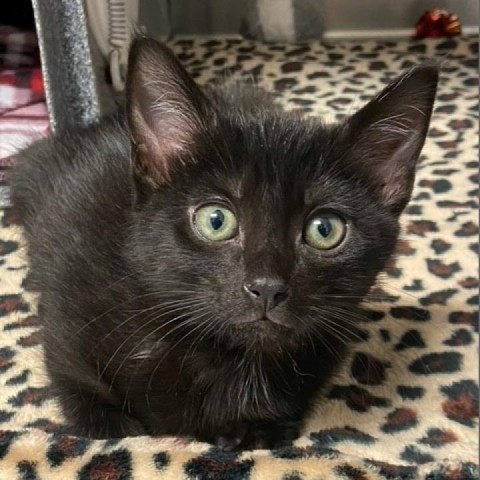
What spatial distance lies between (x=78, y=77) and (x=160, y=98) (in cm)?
81

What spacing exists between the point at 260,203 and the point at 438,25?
99.4 inches

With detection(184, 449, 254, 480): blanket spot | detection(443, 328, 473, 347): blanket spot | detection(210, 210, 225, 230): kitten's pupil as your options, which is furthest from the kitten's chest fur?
detection(443, 328, 473, 347): blanket spot

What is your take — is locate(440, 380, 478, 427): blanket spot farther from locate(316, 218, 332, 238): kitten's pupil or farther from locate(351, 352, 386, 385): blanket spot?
locate(316, 218, 332, 238): kitten's pupil

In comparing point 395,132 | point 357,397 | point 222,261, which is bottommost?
point 357,397

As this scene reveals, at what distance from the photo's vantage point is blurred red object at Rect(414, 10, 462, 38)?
313 cm

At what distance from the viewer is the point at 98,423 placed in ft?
3.64

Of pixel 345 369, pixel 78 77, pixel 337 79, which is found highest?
pixel 78 77

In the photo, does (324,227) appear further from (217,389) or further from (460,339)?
(460,339)

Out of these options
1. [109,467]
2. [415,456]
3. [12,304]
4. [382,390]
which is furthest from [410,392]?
[12,304]

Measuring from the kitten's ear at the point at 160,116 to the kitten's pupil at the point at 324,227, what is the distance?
0.21 m

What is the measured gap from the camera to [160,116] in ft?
3.41

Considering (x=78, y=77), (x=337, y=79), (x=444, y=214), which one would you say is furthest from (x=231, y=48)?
(x=444, y=214)

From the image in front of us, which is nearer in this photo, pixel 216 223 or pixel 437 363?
pixel 216 223

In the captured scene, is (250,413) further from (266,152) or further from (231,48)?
(231,48)
